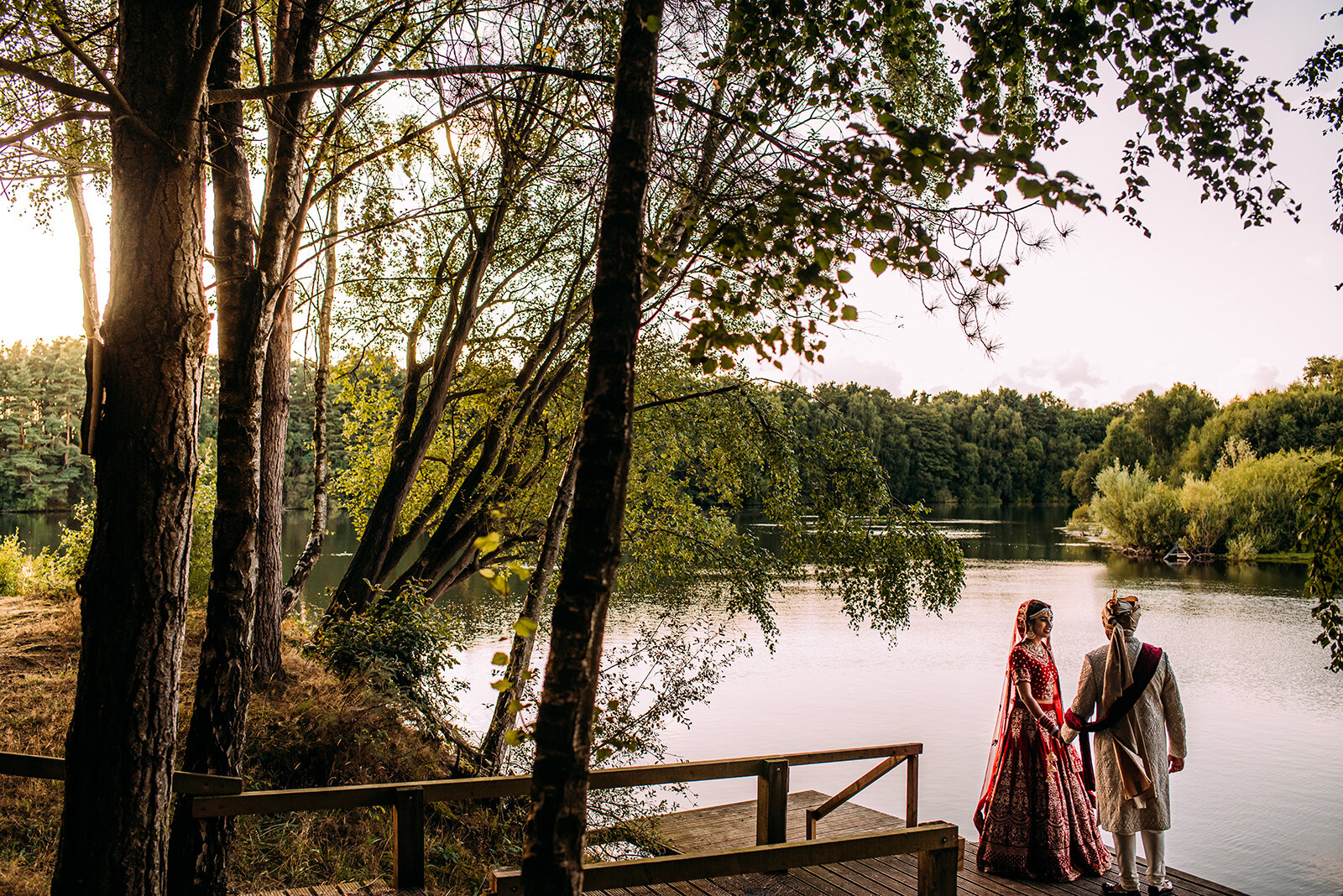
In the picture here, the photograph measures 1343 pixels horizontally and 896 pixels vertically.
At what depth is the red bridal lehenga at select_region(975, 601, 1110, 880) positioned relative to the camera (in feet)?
18.3

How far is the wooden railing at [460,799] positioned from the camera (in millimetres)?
3334

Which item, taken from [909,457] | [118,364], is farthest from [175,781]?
[909,457]

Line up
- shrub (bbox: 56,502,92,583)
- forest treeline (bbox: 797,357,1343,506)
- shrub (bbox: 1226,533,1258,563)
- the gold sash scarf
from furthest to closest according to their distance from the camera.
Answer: forest treeline (bbox: 797,357,1343,506), shrub (bbox: 1226,533,1258,563), shrub (bbox: 56,502,92,583), the gold sash scarf

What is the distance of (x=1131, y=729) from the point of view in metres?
5.23

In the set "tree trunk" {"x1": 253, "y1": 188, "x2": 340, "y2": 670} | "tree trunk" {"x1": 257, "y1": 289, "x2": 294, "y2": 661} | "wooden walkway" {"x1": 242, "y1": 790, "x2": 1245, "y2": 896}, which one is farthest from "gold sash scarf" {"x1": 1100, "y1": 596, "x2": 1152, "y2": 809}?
"tree trunk" {"x1": 253, "y1": 188, "x2": 340, "y2": 670}

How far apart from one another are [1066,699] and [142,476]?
50.3 feet

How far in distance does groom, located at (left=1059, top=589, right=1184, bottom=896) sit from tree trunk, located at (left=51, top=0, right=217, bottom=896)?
16.0 ft

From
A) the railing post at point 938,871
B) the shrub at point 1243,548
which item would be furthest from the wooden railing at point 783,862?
the shrub at point 1243,548

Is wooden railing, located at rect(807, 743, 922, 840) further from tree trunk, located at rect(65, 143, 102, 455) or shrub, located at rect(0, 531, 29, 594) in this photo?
shrub, located at rect(0, 531, 29, 594)

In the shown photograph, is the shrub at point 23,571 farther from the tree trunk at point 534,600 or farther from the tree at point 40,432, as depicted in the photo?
the tree at point 40,432

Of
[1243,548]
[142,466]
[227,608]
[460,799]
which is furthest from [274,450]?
[1243,548]

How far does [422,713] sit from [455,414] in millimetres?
4546

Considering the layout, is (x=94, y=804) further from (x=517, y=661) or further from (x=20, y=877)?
(x=517, y=661)

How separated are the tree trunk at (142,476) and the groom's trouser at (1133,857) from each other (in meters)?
5.23
